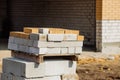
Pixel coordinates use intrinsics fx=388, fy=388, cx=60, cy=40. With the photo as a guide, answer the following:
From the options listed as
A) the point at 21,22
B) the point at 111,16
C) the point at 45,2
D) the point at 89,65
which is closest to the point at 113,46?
the point at 111,16

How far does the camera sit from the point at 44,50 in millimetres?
7305

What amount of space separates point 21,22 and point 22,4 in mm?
846

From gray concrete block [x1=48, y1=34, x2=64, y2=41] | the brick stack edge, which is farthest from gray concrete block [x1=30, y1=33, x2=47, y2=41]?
gray concrete block [x1=48, y1=34, x2=64, y2=41]

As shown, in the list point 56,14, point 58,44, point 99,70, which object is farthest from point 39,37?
point 56,14

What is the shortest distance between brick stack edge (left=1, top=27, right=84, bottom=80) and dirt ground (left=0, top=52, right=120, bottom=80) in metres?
1.60

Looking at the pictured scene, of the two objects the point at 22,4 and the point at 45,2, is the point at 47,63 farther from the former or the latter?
the point at 22,4

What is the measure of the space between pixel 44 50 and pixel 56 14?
8.96m

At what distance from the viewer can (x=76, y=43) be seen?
25.1ft

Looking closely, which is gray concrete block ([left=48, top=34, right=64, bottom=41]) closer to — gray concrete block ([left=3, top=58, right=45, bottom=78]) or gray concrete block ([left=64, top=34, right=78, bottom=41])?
gray concrete block ([left=64, top=34, right=78, bottom=41])

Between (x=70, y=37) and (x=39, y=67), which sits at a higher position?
(x=70, y=37)

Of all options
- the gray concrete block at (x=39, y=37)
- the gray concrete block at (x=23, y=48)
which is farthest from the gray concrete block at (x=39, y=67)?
the gray concrete block at (x=39, y=37)

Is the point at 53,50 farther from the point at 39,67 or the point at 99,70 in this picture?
the point at 99,70

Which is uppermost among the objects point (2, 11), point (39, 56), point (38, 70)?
point (2, 11)

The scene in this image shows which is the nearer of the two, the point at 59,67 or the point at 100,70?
the point at 59,67
